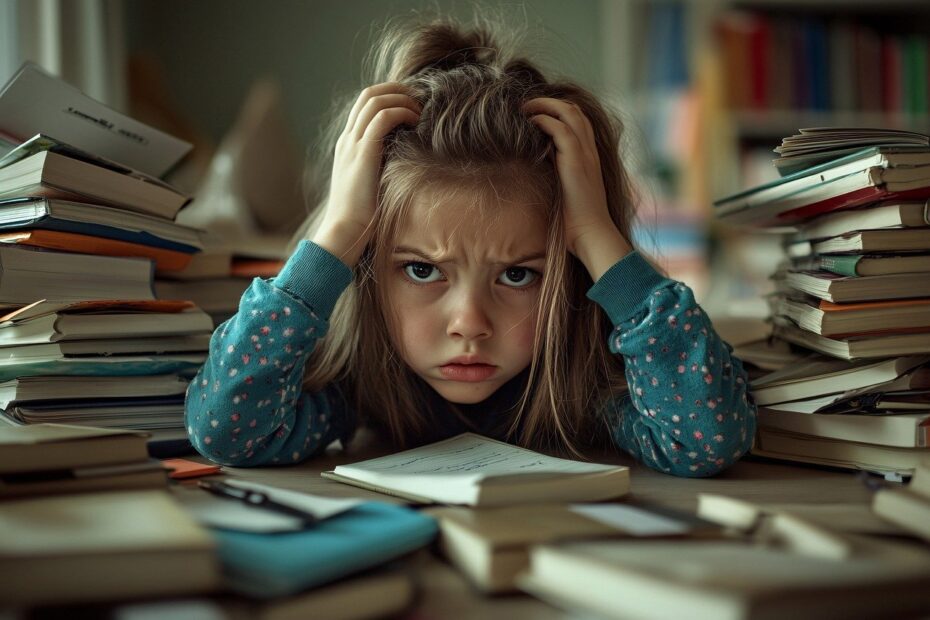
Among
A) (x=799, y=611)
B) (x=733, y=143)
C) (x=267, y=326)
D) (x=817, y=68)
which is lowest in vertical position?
(x=799, y=611)

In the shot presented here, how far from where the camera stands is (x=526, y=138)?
100 centimetres

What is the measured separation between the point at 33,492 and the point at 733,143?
305 cm

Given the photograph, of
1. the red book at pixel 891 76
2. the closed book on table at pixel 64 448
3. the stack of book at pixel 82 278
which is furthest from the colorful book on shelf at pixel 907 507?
the red book at pixel 891 76

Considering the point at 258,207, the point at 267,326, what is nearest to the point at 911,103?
the point at 258,207

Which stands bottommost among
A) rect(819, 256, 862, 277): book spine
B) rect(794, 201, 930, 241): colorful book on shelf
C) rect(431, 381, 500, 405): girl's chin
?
rect(431, 381, 500, 405): girl's chin

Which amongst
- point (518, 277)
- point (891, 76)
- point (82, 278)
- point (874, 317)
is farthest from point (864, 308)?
point (891, 76)

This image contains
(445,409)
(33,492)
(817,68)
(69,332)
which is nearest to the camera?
(33,492)

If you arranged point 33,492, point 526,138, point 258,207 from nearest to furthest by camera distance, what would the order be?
point 33,492, point 526,138, point 258,207

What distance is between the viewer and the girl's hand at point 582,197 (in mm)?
970

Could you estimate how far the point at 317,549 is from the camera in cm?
55

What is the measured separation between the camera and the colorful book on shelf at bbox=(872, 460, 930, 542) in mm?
631

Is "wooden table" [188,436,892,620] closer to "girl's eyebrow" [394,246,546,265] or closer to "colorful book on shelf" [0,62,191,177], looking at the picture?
"girl's eyebrow" [394,246,546,265]

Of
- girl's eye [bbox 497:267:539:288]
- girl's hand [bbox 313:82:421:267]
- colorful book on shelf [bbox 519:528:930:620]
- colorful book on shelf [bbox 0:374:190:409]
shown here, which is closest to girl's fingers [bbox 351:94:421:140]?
girl's hand [bbox 313:82:421:267]

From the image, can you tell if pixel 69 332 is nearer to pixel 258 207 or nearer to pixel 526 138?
pixel 526 138
